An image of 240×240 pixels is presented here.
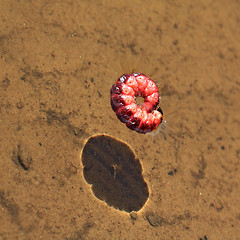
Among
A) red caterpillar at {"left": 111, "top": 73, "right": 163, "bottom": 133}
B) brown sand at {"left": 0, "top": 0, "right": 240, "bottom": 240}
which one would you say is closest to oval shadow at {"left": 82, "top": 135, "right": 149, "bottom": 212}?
brown sand at {"left": 0, "top": 0, "right": 240, "bottom": 240}

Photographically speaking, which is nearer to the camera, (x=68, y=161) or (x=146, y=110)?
(x=146, y=110)

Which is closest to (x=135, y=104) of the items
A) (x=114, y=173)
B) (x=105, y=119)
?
(x=105, y=119)

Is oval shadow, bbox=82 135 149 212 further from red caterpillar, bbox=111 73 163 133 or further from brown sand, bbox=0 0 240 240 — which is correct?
red caterpillar, bbox=111 73 163 133

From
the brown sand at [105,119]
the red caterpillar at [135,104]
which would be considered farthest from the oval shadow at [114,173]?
the red caterpillar at [135,104]

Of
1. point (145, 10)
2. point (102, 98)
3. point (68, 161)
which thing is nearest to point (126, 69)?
point (102, 98)

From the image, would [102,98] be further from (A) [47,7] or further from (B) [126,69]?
(A) [47,7]

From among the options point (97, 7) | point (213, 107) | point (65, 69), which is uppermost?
point (97, 7)

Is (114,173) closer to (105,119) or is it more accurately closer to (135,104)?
A: (105,119)
